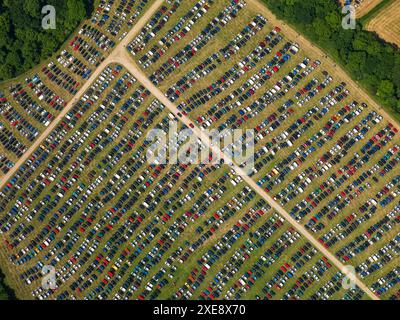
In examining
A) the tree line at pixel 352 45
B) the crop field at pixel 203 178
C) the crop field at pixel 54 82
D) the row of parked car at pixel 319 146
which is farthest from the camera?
the crop field at pixel 54 82

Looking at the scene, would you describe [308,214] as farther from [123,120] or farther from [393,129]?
[123,120]

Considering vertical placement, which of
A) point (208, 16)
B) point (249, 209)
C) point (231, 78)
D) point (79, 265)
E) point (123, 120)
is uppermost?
point (208, 16)

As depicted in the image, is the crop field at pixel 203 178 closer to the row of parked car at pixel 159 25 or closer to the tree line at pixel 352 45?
the row of parked car at pixel 159 25

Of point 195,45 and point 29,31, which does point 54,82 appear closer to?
point 29,31

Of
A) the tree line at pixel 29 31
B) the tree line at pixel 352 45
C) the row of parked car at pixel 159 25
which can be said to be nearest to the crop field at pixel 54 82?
the tree line at pixel 29 31

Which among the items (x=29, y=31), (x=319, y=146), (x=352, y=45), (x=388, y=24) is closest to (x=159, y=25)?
(x=29, y=31)

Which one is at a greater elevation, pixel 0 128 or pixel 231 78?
pixel 231 78

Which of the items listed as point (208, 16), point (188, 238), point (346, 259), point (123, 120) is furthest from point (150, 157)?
point (346, 259)
